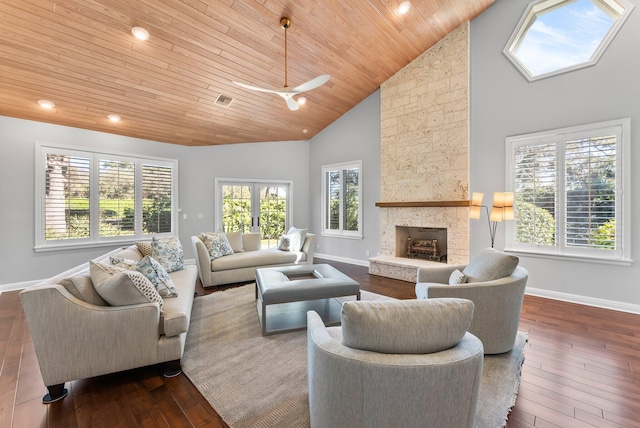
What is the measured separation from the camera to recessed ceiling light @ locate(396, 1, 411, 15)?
12.1 feet

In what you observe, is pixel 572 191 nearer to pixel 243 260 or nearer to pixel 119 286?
pixel 243 260

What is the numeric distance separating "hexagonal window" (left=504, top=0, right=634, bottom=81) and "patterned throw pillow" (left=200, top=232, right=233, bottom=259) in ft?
17.8

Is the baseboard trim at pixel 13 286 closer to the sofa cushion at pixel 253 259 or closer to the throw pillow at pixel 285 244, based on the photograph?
the sofa cushion at pixel 253 259

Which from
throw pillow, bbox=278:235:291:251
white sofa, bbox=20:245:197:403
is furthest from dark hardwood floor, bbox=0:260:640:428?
throw pillow, bbox=278:235:291:251

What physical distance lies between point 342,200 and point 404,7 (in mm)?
3838

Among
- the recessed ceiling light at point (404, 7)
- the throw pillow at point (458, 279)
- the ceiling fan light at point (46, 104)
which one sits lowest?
the throw pillow at point (458, 279)

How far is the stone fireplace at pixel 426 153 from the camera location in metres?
4.61

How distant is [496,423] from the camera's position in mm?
1631

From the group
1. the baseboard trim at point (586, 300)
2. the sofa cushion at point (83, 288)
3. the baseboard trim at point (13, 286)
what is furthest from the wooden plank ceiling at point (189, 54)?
the baseboard trim at point (586, 300)

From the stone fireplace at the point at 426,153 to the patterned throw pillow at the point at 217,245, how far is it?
2.72 meters

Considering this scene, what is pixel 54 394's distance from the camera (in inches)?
73.0

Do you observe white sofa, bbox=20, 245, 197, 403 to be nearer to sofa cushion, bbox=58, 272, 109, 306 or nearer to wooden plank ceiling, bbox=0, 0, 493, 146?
sofa cushion, bbox=58, 272, 109, 306

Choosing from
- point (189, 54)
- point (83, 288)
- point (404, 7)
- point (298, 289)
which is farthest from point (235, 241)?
point (404, 7)

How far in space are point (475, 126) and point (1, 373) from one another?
6.24 m
